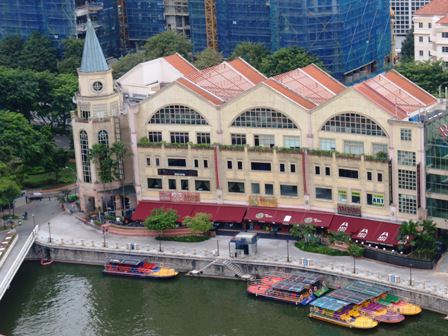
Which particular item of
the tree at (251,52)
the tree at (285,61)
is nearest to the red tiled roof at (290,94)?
the tree at (285,61)

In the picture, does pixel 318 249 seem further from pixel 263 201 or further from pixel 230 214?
pixel 230 214

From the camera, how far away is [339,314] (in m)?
121

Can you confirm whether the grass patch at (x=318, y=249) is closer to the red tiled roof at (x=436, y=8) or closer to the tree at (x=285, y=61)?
the tree at (x=285, y=61)

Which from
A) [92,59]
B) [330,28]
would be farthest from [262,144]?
[330,28]

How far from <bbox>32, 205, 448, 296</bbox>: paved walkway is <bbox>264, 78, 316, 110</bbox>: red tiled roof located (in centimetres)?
1560

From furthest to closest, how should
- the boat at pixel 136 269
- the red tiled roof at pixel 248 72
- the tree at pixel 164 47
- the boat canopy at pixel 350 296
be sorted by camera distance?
the tree at pixel 164 47 < the red tiled roof at pixel 248 72 < the boat at pixel 136 269 < the boat canopy at pixel 350 296

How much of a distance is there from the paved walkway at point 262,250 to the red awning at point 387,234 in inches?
105

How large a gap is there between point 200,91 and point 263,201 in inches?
588

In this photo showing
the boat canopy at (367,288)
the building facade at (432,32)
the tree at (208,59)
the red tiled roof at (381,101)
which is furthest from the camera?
the tree at (208,59)

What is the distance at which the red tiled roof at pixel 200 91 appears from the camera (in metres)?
144

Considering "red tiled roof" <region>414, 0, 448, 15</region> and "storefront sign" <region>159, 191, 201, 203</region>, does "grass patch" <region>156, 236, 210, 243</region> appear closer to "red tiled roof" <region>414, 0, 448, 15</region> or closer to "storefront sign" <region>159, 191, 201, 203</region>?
"storefront sign" <region>159, 191, 201, 203</region>

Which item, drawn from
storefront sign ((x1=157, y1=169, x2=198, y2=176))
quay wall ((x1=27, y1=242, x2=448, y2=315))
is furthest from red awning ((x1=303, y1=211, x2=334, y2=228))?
storefront sign ((x1=157, y1=169, x2=198, y2=176))

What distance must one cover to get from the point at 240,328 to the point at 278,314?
4.99 metres

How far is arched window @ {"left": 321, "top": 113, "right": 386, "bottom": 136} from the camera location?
445 feet
